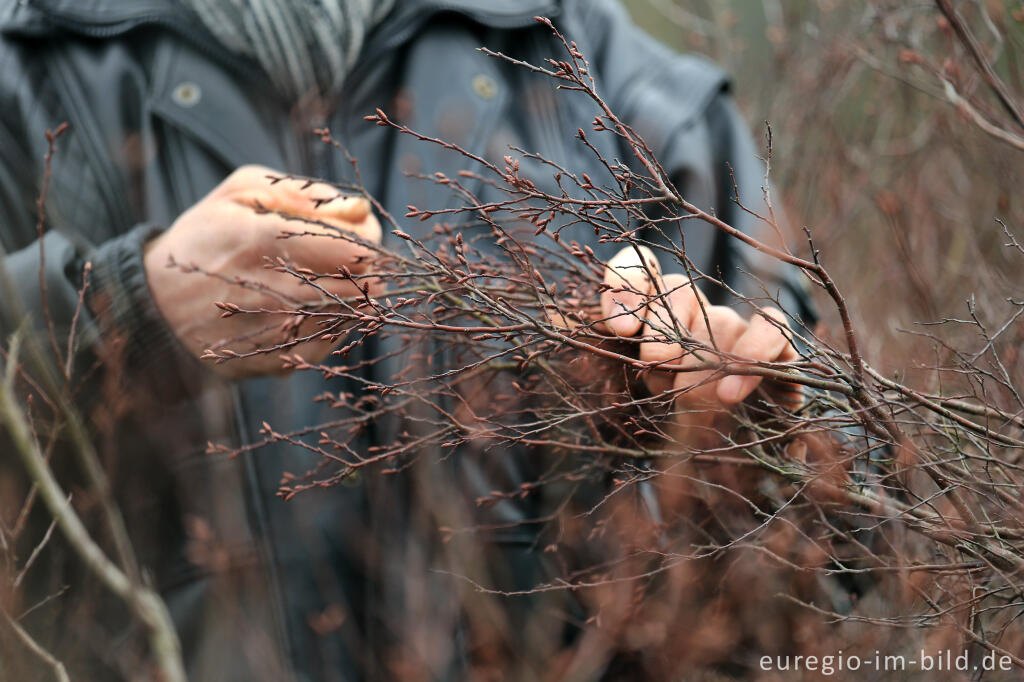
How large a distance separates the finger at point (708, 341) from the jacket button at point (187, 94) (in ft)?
3.46

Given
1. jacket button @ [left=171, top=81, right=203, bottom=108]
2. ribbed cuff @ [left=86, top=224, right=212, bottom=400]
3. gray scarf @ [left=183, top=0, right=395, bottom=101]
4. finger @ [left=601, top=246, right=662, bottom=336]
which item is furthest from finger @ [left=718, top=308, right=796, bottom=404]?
jacket button @ [left=171, top=81, right=203, bottom=108]

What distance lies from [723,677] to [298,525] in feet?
2.61

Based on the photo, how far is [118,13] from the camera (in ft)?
5.30

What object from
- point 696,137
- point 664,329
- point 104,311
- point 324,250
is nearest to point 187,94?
point 104,311

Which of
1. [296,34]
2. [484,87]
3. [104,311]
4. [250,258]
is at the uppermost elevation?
[296,34]

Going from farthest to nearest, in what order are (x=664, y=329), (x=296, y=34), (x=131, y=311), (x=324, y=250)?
1. (x=296, y=34)
2. (x=131, y=311)
3. (x=324, y=250)
4. (x=664, y=329)

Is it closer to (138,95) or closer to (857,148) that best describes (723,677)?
(138,95)

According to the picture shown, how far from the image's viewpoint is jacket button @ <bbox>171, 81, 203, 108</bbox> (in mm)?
1624

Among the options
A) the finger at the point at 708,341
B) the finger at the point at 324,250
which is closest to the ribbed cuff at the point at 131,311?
the finger at the point at 324,250

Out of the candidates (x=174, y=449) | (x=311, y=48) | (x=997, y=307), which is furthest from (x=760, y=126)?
(x=174, y=449)

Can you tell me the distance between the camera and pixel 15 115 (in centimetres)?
158

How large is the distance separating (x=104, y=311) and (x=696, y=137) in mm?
1100

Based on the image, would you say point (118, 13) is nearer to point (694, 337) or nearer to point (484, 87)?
point (484, 87)

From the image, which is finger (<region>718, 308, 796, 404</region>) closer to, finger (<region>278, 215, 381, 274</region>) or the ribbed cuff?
finger (<region>278, 215, 381, 274</region>)
